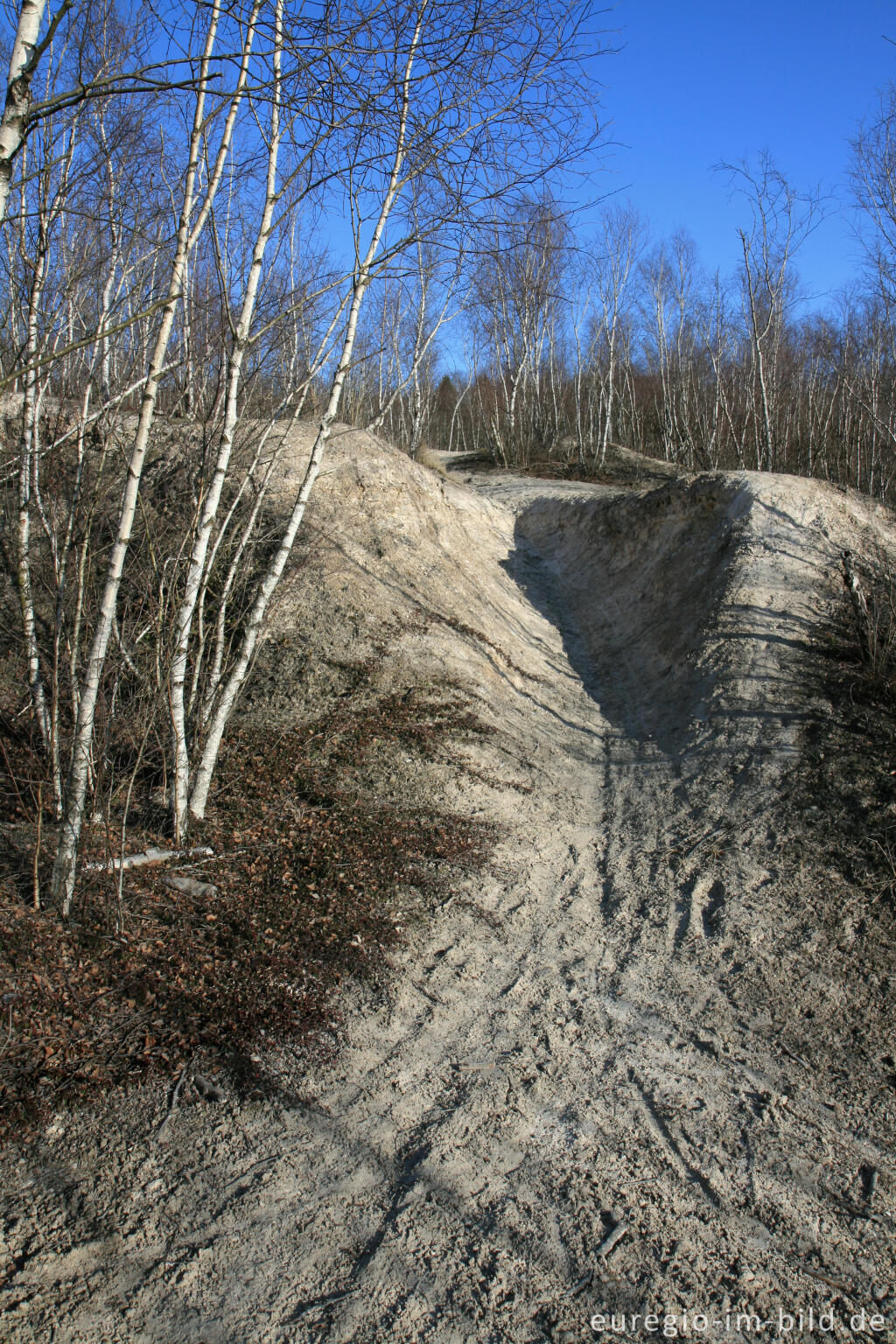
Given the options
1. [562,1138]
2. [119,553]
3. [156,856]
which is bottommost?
[562,1138]

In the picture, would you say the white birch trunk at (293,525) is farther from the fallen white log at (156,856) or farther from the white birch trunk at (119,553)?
the white birch trunk at (119,553)

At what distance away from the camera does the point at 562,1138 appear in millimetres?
3598

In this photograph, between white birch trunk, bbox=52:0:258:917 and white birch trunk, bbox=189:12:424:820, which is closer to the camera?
white birch trunk, bbox=52:0:258:917

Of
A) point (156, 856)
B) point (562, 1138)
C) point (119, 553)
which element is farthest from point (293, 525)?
point (562, 1138)

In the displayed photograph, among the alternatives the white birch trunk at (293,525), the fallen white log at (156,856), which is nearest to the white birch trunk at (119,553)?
the fallen white log at (156,856)

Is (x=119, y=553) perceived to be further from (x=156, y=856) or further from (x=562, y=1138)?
(x=562, y=1138)

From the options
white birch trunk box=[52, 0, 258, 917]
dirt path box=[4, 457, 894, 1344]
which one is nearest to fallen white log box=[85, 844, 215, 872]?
white birch trunk box=[52, 0, 258, 917]

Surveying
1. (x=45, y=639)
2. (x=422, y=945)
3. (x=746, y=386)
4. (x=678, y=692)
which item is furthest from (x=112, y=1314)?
(x=746, y=386)

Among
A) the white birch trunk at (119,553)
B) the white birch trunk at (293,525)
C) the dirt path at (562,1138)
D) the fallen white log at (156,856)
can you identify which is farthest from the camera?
the white birch trunk at (293,525)

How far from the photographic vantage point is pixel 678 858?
21.4 ft

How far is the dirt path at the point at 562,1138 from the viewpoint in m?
2.79

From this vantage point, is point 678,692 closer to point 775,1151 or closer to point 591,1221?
point 775,1151

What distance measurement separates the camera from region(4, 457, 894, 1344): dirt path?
279 cm

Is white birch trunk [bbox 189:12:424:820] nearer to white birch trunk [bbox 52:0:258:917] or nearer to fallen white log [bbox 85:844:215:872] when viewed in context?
fallen white log [bbox 85:844:215:872]
